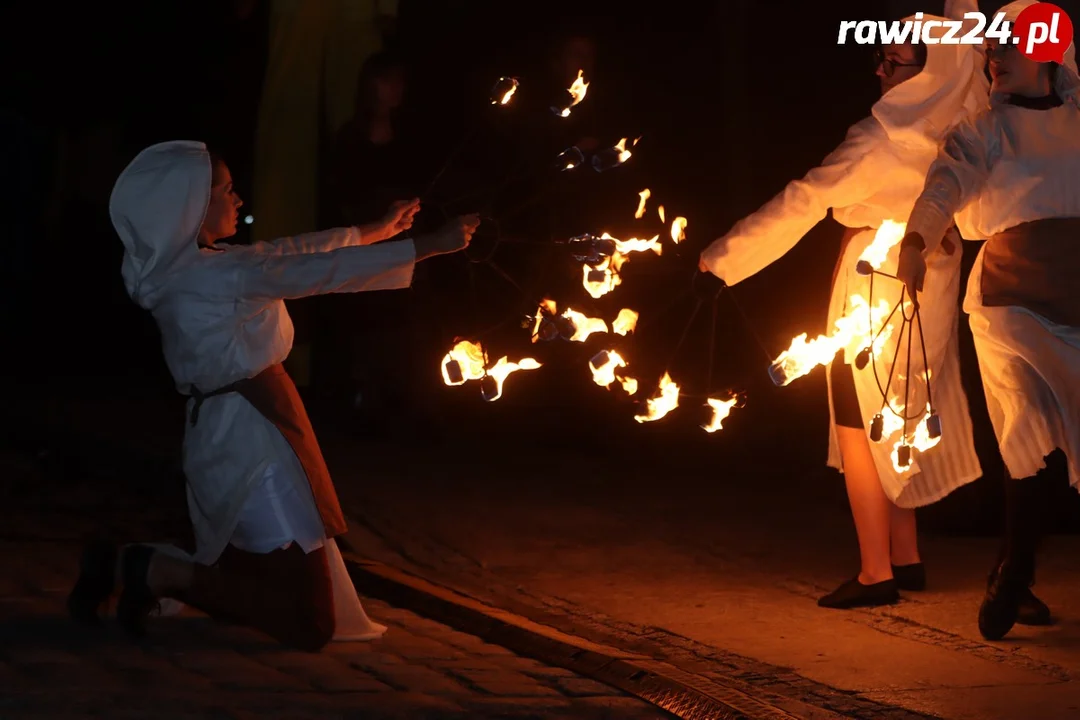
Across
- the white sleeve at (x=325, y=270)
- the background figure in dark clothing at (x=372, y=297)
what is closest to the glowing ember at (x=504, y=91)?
the white sleeve at (x=325, y=270)

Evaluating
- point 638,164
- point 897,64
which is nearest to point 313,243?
point 897,64

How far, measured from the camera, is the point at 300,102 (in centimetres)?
1127

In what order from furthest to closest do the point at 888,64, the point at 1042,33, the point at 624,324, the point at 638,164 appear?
the point at 638,164, the point at 888,64, the point at 624,324, the point at 1042,33

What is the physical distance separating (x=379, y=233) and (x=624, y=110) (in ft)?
16.8

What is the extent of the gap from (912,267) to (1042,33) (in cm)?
101

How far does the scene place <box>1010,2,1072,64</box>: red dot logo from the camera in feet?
21.4

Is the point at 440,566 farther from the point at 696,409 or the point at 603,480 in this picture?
the point at 696,409

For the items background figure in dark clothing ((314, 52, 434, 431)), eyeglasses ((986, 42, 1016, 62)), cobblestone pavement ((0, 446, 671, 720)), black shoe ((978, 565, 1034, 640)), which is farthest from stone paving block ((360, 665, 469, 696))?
background figure in dark clothing ((314, 52, 434, 431))

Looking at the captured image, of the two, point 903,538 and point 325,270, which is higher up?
point 325,270

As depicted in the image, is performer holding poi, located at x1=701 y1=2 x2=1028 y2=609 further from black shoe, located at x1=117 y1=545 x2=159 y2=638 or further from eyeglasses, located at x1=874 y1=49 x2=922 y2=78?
black shoe, located at x1=117 y1=545 x2=159 y2=638

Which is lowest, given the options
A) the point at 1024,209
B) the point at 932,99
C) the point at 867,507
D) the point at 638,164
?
the point at 867,507

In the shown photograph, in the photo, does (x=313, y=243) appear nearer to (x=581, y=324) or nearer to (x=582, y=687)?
(x=581, y=324)

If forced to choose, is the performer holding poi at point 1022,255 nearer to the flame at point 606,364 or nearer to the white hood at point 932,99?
the white hood at point 932,99

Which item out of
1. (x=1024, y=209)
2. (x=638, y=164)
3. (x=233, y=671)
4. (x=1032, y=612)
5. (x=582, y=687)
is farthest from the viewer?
(x=638, y=164)
